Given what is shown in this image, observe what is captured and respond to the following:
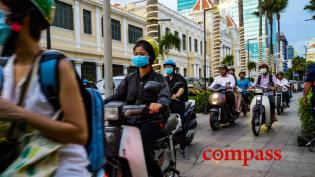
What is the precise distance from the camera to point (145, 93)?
3.36 meters

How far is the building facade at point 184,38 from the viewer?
38550mm

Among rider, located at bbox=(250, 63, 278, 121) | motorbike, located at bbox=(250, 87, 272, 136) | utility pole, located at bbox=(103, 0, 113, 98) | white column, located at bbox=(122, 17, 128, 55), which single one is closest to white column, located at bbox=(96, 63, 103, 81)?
white column, located at bbox=(122, 17, 128, 55)

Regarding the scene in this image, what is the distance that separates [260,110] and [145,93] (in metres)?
5.27

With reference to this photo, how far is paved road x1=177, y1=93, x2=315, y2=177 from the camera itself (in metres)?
4.80

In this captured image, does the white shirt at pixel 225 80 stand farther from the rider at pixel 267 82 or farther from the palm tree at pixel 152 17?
the palm tree at pixel 152 17

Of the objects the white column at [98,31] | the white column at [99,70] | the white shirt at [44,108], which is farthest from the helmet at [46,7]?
the white column at [98,31]

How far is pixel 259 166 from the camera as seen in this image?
5.10 metres

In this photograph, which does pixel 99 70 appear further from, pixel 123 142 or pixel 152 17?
pixel 123 142

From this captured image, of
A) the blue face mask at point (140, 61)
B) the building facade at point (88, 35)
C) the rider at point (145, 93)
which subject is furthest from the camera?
the building facade at point (88, 35)

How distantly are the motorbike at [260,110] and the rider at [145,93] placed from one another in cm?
479

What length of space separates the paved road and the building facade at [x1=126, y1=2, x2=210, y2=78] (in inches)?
1176

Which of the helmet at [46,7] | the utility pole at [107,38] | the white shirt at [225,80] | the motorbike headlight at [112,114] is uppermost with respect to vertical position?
the utility pole at [107,38]

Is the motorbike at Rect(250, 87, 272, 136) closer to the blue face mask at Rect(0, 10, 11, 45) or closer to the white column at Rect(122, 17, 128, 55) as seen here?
the blue face mask at Rect(0, 10, 11, 45)

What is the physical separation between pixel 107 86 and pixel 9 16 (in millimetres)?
5418
